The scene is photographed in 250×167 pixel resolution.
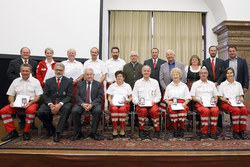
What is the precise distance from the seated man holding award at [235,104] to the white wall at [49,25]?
3793 millimetres

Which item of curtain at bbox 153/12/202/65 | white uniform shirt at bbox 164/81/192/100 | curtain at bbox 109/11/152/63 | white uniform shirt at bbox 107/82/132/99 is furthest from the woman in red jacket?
curtain at bbox 153/12/202/65

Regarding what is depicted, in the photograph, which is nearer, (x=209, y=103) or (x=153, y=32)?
(x=209, y=103)

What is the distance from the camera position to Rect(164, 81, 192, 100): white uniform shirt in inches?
137

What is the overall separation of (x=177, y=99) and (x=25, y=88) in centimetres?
275

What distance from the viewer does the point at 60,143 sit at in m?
2.99

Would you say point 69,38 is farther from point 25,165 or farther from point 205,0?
point 205,0

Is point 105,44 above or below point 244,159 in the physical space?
above

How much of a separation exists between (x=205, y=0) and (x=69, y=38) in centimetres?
506

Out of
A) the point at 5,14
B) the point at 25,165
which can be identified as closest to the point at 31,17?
the point at 5,14

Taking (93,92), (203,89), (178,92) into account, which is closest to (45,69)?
(93,92)

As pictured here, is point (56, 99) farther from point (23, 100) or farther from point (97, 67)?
point (97, 67)

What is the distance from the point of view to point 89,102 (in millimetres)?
3467

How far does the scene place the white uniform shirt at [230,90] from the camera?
11.5ft

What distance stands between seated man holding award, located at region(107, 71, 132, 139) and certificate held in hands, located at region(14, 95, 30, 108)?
1442mm
